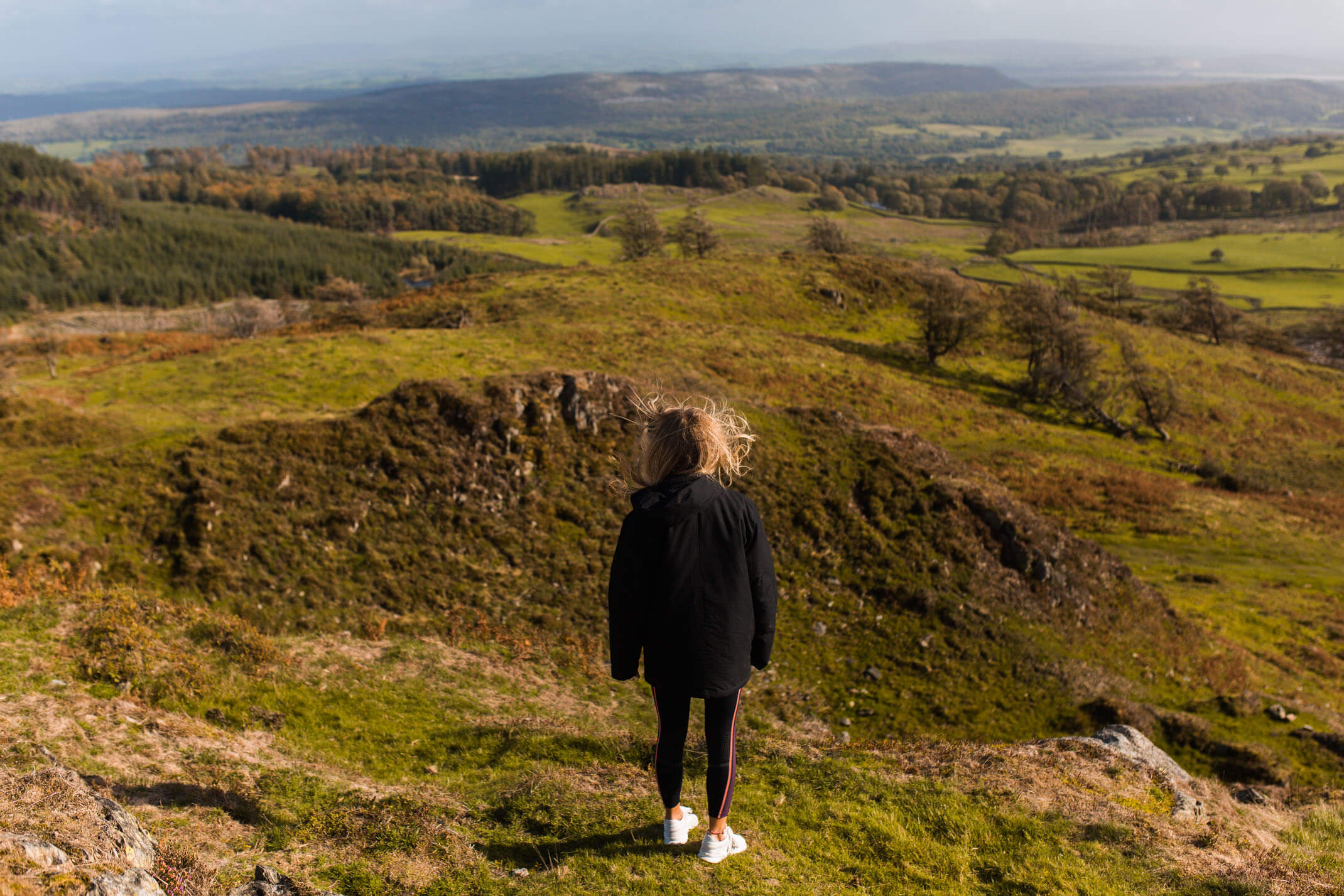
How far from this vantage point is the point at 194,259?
161750mm

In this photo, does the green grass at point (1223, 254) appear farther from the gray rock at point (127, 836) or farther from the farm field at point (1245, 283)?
the gray rock at point (127, 836)

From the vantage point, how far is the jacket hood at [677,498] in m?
5.18

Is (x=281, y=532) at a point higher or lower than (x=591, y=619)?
higher

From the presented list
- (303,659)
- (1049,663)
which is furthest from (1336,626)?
(303,659)

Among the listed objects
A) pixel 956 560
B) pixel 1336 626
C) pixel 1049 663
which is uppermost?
pixel 956 560

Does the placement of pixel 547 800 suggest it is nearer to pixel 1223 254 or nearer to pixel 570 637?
pixel 570 637

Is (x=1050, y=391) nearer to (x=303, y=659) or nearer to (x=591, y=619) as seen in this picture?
(x=591, y=619)

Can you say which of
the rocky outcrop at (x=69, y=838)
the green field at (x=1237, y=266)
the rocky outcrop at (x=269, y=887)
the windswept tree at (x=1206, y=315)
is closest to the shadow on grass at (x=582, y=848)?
the rocky outcrop at (x=269, y=887)

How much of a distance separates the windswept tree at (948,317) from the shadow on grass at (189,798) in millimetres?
52416

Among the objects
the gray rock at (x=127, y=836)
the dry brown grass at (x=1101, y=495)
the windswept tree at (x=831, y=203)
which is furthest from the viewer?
the windswept tree at (x=831, y=203)

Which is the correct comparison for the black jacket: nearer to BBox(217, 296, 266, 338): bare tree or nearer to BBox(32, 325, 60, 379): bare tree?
BBox(32, 325, 60, 379): bare tree

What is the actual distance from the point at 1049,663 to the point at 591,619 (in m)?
9.78

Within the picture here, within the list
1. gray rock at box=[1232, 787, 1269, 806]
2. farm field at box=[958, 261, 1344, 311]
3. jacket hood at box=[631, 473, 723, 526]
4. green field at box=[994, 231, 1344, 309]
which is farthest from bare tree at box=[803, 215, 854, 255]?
jacket hood at box=[631, 473, 723, 526]

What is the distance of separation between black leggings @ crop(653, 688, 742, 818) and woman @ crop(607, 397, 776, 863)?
0.02 meters
